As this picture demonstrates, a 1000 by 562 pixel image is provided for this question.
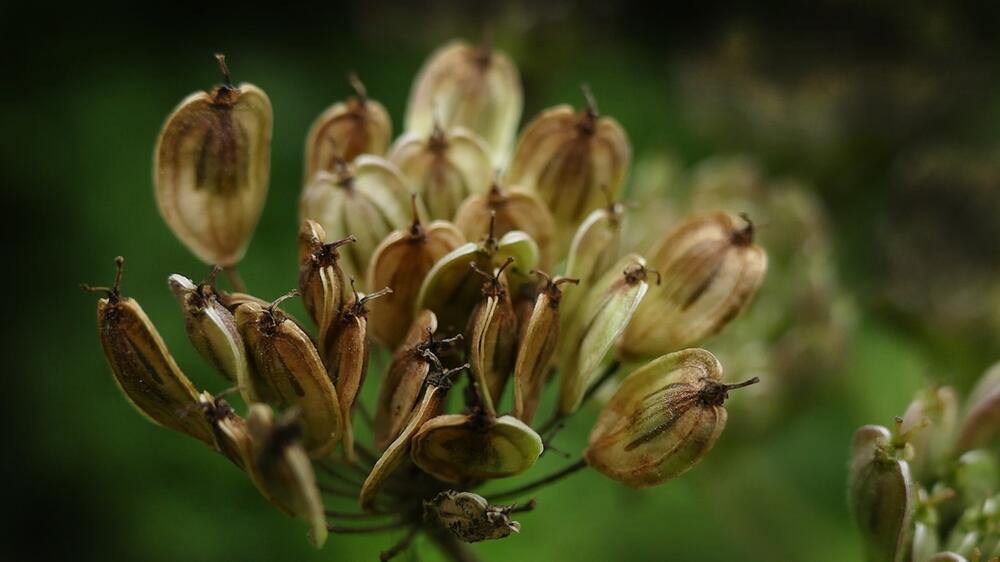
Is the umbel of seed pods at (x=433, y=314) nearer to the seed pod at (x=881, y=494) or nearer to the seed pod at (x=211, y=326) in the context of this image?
the seed pod at (x=211, y=326)

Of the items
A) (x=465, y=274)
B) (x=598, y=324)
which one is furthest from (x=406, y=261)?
(x=598, y=324)

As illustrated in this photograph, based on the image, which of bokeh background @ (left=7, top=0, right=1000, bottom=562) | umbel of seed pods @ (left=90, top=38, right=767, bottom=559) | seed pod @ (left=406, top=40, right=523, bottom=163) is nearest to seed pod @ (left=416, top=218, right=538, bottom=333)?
umbel of seed pods @ (left=90, top=38, right=767, bottom=559)

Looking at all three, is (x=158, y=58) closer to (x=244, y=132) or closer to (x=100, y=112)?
(x=100, y=112)

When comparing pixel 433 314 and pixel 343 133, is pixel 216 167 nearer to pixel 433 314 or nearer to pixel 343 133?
pixel 343 133

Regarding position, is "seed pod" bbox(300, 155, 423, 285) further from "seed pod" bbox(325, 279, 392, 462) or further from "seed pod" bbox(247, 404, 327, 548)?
"seed pod" bbox(247, 404, 327, 548)

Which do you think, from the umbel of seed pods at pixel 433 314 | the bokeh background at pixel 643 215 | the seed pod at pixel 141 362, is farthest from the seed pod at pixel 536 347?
the bokeh background at pixel 643 215

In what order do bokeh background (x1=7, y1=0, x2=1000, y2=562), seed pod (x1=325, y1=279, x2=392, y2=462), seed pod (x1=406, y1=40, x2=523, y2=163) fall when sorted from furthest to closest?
bokeh background (x1=7, y1=0, x2=1000, y2=562)
seed pod (x1=406, y1=40, x2=523, y2=163)
seed pod (x1=325, y1=279, x2=392, y2=462)

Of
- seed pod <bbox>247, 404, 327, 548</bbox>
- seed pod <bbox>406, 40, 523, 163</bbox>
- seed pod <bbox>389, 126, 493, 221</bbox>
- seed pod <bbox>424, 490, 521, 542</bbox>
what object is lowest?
seed pod <bbox>424, 490, 521, 542</bbox>
